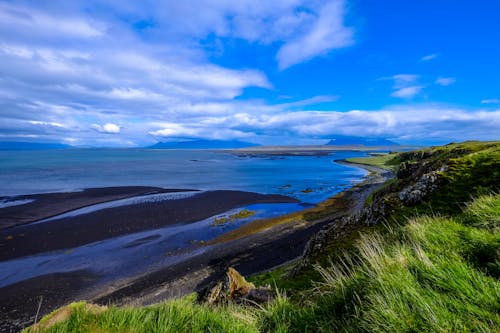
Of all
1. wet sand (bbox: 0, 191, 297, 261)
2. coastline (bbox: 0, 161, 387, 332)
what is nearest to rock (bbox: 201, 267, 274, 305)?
coastline (bbox: 0, 161, 387, 332)

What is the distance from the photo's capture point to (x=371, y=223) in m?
10.8

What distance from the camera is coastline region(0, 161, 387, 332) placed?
52.5 feet

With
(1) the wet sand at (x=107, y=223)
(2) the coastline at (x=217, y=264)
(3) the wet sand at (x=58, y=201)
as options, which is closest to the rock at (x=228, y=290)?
(2) the coastline at (x=217, y=264)

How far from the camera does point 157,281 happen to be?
18516 mm

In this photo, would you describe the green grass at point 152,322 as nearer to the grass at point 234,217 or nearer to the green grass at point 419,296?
the green grass at point 419,296

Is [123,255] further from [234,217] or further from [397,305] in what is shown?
[397,305]

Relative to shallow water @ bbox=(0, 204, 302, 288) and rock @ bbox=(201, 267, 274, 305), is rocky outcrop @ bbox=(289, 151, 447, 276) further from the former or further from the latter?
shallow water @ bbox=(0, 204, 302, 288)

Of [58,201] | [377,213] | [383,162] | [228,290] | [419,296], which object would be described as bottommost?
[58,201]

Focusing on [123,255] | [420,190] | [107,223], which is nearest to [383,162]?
[107,223]

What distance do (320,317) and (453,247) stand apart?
288 cm

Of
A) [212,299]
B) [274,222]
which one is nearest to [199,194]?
[274,222]

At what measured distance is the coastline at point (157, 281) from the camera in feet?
52.5

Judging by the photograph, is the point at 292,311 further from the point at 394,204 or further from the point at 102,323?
the point at 394,204

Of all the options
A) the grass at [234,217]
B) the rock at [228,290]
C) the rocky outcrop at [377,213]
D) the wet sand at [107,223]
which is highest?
the rocky outcrop at [377,213]
